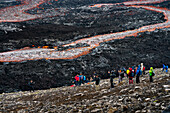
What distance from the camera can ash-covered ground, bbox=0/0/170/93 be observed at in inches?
1438

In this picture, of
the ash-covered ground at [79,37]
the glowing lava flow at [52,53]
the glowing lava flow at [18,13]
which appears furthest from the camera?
the glowing lava flow at [18,13]

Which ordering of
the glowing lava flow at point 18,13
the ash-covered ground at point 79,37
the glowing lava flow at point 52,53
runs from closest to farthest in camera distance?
the ash-covered ground at point 79,37
the glowing lava flow at point 52,53
the glowing lava flow at point 18,13

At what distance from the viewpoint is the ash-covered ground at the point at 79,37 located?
120 feet

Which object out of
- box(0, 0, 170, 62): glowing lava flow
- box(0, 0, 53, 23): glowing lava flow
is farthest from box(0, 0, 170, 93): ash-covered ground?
box(0, 0, 53, 23): glowing lava flow

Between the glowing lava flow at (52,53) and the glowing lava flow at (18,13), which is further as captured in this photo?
the glowing lava flow at (18,13)

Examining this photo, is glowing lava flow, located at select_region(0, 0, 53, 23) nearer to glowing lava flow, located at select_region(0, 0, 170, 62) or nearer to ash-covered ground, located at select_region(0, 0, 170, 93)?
ash-covered ground, located at select_region(0, 0, 170, 93)

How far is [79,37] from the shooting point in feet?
190

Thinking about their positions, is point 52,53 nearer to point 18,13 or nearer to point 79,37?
point 79,37

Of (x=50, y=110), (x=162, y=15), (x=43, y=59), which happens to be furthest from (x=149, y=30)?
(x=50, y=110)

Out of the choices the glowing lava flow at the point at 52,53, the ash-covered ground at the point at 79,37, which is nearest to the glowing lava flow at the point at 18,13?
the ash-covered ground at the point at 79,37

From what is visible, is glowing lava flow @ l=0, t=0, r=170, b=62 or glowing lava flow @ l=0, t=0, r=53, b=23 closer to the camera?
glowing lava flow @ l=0, t=0, r=170, b=62

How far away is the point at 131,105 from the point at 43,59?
30408mm

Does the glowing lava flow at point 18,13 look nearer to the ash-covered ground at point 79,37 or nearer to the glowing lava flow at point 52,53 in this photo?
the ash-covered ground at point 79,37

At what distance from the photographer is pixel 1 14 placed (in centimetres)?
8075
